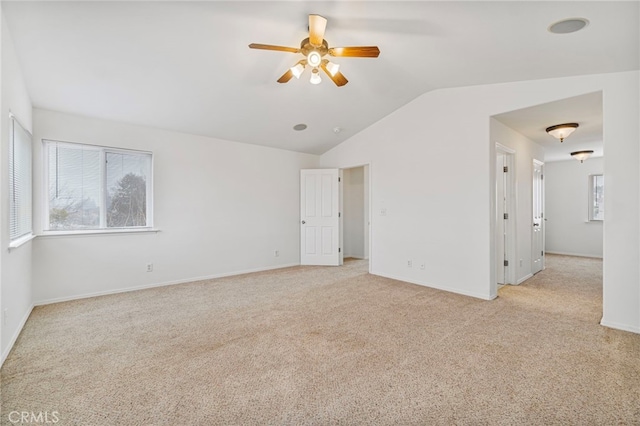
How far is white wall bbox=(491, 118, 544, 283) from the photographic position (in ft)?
15.5

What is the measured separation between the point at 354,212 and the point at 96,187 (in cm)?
525

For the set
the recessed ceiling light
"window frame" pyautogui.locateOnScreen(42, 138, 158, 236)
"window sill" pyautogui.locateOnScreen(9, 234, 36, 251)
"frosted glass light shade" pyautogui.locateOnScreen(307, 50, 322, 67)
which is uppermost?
the recessed ceiling light

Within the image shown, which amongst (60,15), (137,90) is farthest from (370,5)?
(137,90)

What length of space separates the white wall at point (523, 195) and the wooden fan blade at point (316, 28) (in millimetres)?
3207

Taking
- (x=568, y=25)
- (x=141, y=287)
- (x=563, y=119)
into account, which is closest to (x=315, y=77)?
(x=568, y=25)

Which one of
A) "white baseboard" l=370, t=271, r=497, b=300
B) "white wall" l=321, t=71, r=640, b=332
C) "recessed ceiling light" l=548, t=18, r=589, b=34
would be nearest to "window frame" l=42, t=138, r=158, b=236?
"white wall" l=321, t=71, r=640, b=332

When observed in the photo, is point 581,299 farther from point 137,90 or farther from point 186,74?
point 137,90

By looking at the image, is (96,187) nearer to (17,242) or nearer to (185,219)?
(185,219)

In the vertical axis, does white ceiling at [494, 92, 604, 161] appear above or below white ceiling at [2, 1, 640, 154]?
below

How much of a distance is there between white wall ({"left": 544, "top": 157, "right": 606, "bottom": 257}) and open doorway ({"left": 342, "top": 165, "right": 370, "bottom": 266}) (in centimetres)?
493

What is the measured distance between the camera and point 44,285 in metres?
3.76

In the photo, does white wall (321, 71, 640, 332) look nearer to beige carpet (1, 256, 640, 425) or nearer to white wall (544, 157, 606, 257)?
beige carpet (1, 256, 640, 425)

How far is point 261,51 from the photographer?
3.15 meters

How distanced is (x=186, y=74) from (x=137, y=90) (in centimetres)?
70
